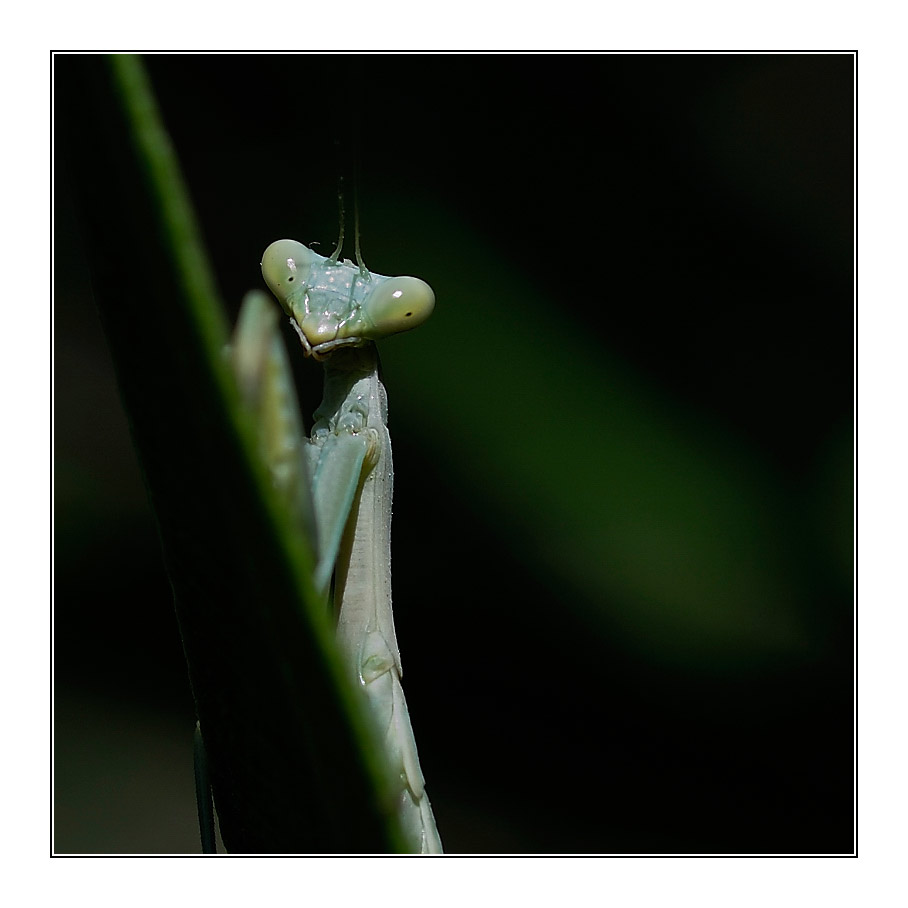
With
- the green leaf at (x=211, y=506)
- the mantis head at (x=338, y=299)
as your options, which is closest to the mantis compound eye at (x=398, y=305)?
the mantis head at (x=338, y=299)

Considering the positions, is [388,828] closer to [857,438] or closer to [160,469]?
[160,469]

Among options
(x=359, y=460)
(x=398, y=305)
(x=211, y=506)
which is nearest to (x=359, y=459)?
(x=359, y=460)

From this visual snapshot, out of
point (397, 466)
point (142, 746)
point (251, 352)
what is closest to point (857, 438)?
point (397, 466)

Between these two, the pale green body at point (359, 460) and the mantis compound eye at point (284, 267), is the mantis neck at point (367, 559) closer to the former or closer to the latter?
the pale green body at point (359, 460)

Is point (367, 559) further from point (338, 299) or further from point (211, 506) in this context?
point (211, 506)

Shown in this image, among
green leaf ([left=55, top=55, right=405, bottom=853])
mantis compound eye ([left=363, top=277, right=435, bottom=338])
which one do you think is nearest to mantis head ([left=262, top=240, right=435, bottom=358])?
mantis compound eye ([left=363, top=277, right=435, bottom=338])

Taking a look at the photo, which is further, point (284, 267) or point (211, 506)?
point (284, 267)

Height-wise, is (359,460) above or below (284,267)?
below

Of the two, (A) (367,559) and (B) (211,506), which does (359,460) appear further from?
(B) (211,506)
